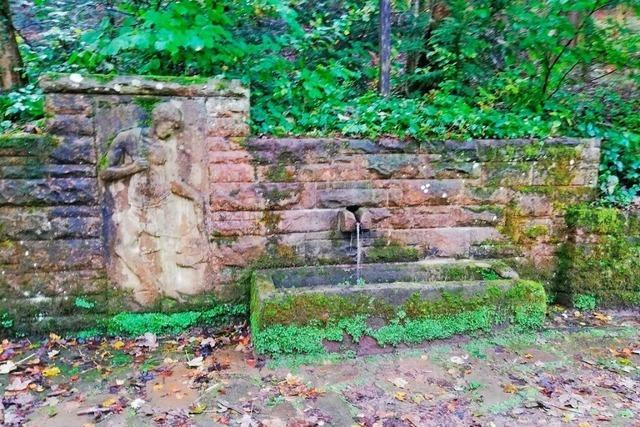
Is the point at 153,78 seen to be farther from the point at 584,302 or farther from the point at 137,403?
the point at 584,302

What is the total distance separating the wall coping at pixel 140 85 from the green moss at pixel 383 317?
165cm

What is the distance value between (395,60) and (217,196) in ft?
12.1

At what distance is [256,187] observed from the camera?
14.1ft

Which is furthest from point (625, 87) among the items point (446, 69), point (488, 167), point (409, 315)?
point (409, 315)

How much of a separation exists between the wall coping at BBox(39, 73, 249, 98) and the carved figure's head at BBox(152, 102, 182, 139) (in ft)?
A: 0.37

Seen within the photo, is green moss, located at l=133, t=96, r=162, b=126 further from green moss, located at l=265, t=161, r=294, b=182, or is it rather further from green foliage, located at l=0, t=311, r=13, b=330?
green foliage, located at l=0, t=311, r=13, b=330

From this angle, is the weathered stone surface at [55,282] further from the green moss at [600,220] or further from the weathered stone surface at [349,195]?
the green moss at [600,220]

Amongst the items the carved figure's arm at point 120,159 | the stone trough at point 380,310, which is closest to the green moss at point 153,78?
the carved figure's arm at point 120,159

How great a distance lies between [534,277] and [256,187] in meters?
2.84

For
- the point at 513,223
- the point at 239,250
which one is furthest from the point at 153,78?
the point at 513,223

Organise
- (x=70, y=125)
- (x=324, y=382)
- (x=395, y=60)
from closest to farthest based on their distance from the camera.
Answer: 1. (x=324, y=382)
2. (x=70, y=125)
3. (x=395, y=60)

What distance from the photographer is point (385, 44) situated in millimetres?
5574

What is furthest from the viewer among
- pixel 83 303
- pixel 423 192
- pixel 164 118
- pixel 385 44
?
pixel 385 44

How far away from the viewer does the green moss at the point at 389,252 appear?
457 centimetres
